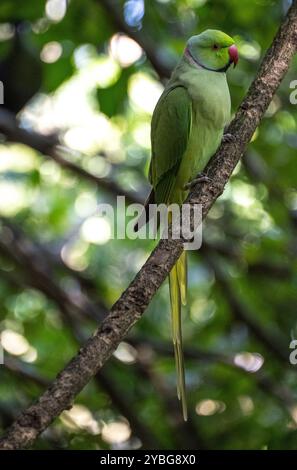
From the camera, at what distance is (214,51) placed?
140 inches

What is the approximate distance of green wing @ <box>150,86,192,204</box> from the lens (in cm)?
344

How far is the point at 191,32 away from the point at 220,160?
1.94 metres

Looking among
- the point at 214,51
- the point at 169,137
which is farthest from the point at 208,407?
the point at 214,51

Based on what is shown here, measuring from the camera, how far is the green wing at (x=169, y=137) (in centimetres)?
344

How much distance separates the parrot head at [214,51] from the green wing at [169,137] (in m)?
0.17

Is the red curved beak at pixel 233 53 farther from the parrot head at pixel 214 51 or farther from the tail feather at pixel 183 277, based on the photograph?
the tail feather at pixel 183 277

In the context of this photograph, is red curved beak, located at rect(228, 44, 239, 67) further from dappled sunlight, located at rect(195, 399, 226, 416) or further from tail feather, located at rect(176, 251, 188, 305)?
dappled sunlight, located at rect(195, 399, 226, 416)

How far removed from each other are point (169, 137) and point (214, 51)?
444mm

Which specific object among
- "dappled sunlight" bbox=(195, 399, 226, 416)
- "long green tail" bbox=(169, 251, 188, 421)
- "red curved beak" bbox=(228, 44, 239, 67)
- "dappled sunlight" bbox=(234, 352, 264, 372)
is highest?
"red curved beak" bbox=(228, 44, 239, 67)

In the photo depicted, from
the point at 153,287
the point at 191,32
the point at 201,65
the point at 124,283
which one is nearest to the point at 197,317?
the point at 124,283

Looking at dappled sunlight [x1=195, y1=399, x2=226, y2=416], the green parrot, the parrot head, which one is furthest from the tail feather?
dappled sunlight [x1=195, y1=399, x2=226, y2=416]

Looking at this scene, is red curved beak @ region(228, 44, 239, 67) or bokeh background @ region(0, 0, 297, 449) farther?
bokeh background @ region(0, 0, 297, 449)

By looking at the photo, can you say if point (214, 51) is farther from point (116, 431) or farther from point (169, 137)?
point (116, 431)
